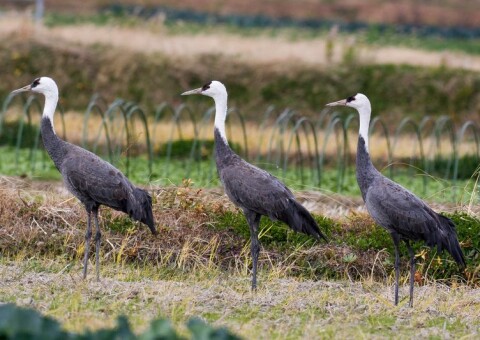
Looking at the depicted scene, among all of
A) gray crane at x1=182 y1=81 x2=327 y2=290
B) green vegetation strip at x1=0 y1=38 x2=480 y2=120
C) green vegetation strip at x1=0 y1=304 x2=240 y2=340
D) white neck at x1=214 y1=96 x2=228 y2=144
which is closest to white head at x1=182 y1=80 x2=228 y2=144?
white neck at x1=214 y1=96 x2=228 y2=144

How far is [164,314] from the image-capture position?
8336mm

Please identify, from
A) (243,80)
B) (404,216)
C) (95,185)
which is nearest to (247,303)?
(404,216)

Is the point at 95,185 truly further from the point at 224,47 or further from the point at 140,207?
the point at 224,47

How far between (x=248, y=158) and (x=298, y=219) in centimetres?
960

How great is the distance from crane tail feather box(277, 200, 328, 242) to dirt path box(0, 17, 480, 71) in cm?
1749

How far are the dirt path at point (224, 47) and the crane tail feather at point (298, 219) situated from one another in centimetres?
1749

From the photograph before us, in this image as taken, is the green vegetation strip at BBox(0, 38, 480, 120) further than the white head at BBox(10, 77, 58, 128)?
Yes

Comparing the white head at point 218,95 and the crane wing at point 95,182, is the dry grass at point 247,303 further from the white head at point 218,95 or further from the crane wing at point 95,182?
the white head at point 218,95

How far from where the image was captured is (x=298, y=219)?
9977mm

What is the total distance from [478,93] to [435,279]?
16.0 meters

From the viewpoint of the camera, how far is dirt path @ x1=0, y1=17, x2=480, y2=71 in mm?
27578

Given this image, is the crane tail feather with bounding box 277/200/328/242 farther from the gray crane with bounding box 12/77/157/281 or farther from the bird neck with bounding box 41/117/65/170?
the bird neck with bounding box 41/117/65/170

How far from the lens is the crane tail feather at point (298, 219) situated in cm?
995

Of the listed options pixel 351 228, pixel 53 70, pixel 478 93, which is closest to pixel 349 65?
pixel 478 93
